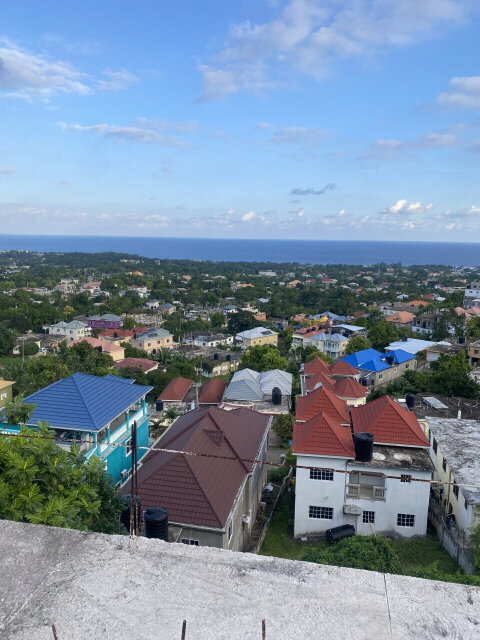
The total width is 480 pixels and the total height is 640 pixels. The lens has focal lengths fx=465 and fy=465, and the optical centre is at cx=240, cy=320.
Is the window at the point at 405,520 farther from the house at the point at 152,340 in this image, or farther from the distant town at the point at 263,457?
the house at the point at 152,340

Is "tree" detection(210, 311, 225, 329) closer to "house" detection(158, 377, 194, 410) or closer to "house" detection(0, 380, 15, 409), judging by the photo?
"house" detection(158, 377, 194, 410)

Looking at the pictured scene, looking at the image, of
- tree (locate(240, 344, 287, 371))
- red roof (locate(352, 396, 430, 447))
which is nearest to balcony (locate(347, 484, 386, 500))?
red roof (locate(352, 396, 430, 447))

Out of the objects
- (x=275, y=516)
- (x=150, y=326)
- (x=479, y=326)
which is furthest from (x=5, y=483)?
(x=150, y=326)

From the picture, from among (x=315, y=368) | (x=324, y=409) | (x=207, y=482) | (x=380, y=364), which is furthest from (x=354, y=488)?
(x=380, y=364)

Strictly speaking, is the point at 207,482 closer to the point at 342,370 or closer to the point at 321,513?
the point at 321,513

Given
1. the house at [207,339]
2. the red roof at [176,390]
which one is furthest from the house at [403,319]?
the red roof at [176,390]

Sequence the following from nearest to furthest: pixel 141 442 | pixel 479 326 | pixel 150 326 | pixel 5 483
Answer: pixel 5 483 < pixel 141 442 < pixel 479 326 < pixel 150 326

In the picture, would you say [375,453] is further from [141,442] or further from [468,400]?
[468,400]
